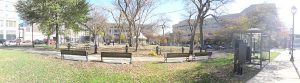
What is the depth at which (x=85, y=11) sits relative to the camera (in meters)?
43.8

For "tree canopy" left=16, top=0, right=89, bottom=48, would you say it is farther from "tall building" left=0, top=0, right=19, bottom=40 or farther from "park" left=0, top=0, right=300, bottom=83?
"tall building" left=0, top=0, right=19, bottom=40

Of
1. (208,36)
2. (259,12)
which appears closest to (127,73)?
(259,12)

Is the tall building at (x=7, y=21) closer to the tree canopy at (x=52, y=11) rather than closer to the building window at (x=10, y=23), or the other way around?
the building window at (x=10, y=23)

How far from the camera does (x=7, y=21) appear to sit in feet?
293

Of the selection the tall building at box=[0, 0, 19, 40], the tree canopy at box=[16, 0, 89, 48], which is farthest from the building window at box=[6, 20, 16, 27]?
the tree canopy at box=[16, 0, 89, 48]

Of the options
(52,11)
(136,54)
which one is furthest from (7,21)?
(136,54)

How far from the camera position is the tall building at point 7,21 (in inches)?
3425

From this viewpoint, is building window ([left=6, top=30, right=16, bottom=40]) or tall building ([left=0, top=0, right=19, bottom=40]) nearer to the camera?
tall building ([left=0, top=0, right=19, bottom=40])

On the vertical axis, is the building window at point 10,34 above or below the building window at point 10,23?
below

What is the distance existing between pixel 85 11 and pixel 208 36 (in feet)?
220

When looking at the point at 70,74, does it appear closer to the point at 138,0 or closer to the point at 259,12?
the point at 138,0

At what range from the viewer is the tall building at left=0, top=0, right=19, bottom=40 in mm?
87006

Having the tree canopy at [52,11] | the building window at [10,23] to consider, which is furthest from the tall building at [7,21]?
the tree canopy at [52,11]

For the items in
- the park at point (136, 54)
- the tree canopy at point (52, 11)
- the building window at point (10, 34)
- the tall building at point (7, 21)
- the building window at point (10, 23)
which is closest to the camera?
the park at point (136, 54)
